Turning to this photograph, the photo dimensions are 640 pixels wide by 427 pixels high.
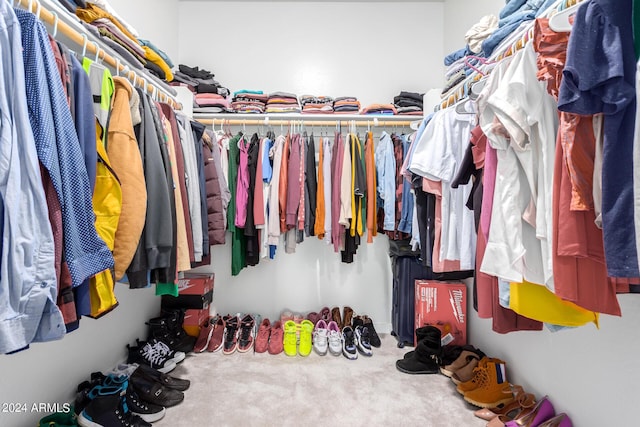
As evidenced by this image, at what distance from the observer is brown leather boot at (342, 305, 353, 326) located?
2539mm

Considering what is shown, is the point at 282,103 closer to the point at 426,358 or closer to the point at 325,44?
the point at 325,44

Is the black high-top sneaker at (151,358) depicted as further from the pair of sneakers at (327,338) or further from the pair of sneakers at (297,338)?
the pair of sneakers at (327,338)

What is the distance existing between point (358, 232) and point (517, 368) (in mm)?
1236

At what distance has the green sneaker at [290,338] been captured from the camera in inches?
86.5

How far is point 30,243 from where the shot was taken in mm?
723

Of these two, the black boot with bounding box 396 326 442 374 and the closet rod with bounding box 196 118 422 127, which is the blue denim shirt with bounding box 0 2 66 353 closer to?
the closet rod with bounding box 196 118 422 127

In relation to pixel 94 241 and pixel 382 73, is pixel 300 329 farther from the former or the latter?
pixel 382 73

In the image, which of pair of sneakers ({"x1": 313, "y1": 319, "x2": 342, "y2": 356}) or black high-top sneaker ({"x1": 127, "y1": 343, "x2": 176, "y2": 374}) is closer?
black high-top sneaker ({"x1": 127, "y1": 343, "x2": 176, "y2": 374})

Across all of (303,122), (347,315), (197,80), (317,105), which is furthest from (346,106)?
(347,315)

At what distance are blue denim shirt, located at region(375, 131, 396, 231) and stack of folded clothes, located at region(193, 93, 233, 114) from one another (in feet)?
4.31

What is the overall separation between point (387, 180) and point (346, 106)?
767mm

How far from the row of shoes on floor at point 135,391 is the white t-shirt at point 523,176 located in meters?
1.64

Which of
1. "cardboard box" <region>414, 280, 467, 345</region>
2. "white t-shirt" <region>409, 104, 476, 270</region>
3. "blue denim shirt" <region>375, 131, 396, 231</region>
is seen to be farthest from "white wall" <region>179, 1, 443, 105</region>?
"cardboard box" <region>414, 280, 467, 345</region>

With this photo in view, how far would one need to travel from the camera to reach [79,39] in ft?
4.03
